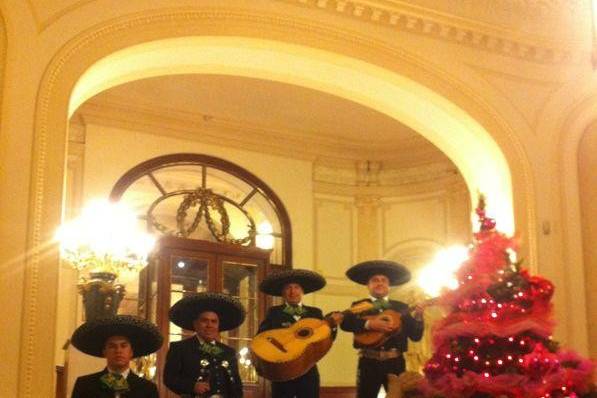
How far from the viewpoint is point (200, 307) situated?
7547 mm

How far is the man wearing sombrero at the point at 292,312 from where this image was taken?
8.06 metres

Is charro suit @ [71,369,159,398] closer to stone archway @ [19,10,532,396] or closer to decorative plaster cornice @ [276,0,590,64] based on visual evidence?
stone archway @ [19,10,532,396]

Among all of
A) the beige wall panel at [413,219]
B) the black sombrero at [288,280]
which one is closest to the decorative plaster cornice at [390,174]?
the beige wall panel at [413,219]

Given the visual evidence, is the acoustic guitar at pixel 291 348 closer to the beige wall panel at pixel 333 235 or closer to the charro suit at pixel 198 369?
the charro suit at pixel 198 369

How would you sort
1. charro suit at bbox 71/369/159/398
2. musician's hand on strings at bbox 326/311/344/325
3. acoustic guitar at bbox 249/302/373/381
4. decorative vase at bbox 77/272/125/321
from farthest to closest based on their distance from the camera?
1. decorative vase at bbox 77/272/125/321
2. musician's hand on strings at bbox 326/311/344/325
3. acoustic guitar at bbox 249/302/373/381
4. charro suit at bbox 71/369/159/398

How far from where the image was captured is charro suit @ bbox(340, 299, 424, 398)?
27.4 ft

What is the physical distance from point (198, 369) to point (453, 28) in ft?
15.6

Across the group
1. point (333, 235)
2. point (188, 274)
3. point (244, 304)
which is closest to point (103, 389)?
point (188, 274)

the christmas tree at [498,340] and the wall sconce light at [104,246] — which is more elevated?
the wall sconce light at [104,246]

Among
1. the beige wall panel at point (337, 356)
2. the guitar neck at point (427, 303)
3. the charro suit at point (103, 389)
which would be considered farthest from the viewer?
the beige wall panel at point (337, 356)

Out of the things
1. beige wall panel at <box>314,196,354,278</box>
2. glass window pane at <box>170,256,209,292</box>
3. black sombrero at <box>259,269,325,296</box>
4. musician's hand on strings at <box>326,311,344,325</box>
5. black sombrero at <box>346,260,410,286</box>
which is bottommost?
musician's hand on strings at <box>326,311,344,325</box>

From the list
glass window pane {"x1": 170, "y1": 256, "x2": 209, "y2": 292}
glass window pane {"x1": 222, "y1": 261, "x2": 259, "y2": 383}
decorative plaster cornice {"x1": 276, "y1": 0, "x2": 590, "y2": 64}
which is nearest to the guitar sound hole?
decorative plaster cornice {"x1": 276, "y1": 0, "x2": 590, "y2": 64}

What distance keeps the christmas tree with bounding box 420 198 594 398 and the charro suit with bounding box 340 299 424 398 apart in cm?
65

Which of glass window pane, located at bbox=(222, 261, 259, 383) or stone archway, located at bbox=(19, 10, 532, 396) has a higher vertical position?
stone archway, located at bbox=(19, 10, 532, 396)
